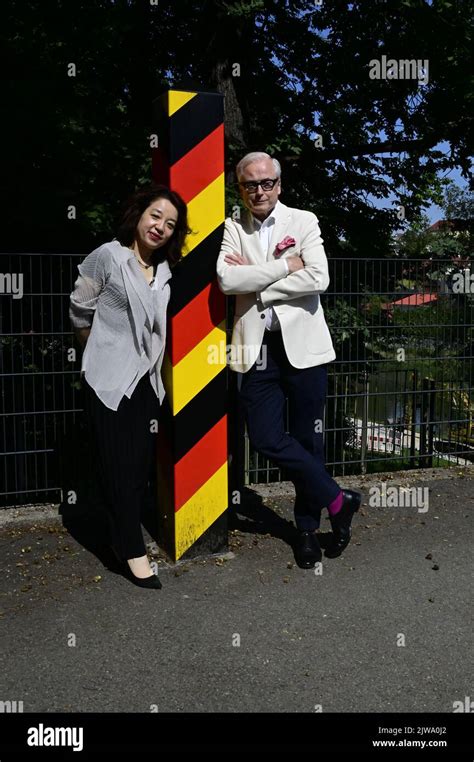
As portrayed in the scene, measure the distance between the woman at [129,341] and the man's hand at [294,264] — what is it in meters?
0.58

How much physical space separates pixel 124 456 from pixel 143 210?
1266 mm

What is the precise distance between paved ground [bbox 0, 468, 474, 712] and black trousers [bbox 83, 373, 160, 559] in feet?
0.91

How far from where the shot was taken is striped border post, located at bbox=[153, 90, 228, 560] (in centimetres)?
387

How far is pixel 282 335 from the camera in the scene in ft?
12.8

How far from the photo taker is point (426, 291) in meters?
6.38

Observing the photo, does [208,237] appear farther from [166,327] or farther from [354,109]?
[354,109]

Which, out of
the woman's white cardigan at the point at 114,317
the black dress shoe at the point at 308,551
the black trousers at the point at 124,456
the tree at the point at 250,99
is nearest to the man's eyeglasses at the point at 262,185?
the woman's white cardigan at the point at 114,317

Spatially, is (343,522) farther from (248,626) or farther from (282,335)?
(282,335)

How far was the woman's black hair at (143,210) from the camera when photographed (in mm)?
3664
